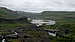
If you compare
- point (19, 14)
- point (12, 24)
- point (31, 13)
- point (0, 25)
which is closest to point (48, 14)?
point (31, 13)

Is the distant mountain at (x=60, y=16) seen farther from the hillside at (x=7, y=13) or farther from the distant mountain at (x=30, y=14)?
the hillside at (x=7, y=13)

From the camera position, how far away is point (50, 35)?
685 cm

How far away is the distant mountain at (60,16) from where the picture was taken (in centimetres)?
809

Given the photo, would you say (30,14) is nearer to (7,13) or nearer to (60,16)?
(7,13)

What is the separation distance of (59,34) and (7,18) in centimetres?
280

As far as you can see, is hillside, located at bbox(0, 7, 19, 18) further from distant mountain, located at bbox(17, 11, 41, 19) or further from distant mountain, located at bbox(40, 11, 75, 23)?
distant mountain, located at bbox(40, 11, 75, 23)

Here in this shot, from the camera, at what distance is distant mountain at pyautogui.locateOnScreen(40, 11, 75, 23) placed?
8.09 meters

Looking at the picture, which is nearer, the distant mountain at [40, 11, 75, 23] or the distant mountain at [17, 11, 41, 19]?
the distant mountain at [17, 11, 41, 19]

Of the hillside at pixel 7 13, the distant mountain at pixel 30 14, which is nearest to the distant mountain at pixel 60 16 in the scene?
the distant mountain at pixel 30 14

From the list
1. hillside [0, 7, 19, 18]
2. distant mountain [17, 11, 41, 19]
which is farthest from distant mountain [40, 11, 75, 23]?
hillside [0, 7, 19, 18]

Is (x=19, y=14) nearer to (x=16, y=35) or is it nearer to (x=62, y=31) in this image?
(x=16, y=35)

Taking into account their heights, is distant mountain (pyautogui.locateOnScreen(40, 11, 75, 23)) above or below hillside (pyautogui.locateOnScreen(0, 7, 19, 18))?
below

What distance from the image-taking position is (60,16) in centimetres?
855

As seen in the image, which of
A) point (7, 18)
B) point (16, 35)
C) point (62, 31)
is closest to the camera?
point (16, 35)
